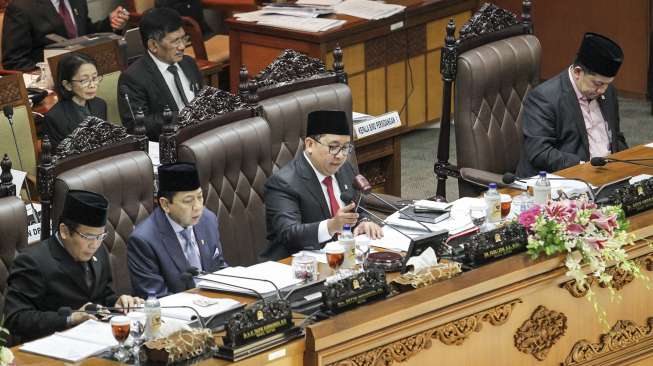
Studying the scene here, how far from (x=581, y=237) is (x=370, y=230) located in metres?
0.94

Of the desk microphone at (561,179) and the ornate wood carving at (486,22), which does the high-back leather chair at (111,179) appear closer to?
the desk microphone at (561,179)

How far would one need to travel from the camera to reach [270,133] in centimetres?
621

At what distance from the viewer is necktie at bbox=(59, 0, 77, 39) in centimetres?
878

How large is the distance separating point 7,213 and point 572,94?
2.72m

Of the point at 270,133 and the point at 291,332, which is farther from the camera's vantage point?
the point at 270,133

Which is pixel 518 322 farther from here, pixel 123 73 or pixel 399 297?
pixel 123 73

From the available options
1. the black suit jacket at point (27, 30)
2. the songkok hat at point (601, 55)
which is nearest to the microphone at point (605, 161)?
the songkok hat at point (601, 55)

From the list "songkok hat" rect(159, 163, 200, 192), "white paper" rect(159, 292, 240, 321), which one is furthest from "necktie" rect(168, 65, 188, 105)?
"white paper" rect(159, 292, 240, 321)

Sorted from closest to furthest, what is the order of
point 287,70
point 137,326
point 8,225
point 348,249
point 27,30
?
point 137,326, point 348,249, point 8,225, point 287,70, point 27,30

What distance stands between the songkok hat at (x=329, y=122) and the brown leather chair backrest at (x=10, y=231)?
117 centimetres

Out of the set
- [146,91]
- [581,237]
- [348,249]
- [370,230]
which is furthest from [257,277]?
[146,91]

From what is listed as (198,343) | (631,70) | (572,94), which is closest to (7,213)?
(198,343)

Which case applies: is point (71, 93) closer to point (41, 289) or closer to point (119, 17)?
point (119, 17)

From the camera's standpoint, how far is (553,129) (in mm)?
6547
